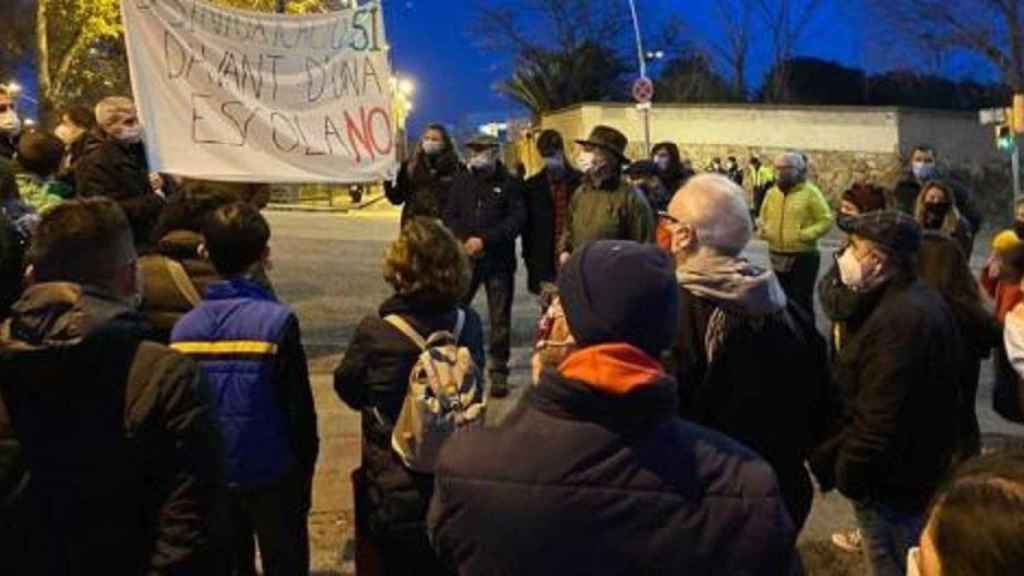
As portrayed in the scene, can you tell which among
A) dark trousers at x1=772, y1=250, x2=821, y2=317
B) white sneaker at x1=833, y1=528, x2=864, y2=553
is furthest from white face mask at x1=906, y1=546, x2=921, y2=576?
dark trousers at x1=772, y1=250, x2=821, y2=317

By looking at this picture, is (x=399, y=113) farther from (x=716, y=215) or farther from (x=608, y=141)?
(x=716, y=215)

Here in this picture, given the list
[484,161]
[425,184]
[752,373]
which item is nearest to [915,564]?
[752,373]

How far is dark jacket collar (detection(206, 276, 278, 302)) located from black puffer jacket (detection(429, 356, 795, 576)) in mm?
2039

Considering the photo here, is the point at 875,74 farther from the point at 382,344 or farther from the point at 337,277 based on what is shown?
the point at 382,344

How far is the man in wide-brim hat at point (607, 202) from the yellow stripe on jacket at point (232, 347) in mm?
4645

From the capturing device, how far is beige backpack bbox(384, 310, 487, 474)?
13.8ft

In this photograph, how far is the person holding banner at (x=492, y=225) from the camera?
28.4ft

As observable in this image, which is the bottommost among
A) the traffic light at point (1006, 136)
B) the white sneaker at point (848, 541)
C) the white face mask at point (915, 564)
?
the white sneaker at point (848, 541)

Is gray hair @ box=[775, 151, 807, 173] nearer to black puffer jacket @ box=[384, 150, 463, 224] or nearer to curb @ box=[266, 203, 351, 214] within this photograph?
black puffer jacket @ box=[384, 150, 463, 224]

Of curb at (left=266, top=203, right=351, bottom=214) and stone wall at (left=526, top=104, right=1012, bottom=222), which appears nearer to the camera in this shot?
curb at (left=266, top=203, right=351, bottom=214)

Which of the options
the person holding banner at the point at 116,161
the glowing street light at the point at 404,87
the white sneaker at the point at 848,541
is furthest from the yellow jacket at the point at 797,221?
the glowing street light at the point at 404,87

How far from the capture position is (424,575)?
14.5 feet

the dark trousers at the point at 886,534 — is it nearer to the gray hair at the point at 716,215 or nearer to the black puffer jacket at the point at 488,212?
the gray hair at the point at 716,215

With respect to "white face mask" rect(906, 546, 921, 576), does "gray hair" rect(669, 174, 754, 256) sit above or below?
above
